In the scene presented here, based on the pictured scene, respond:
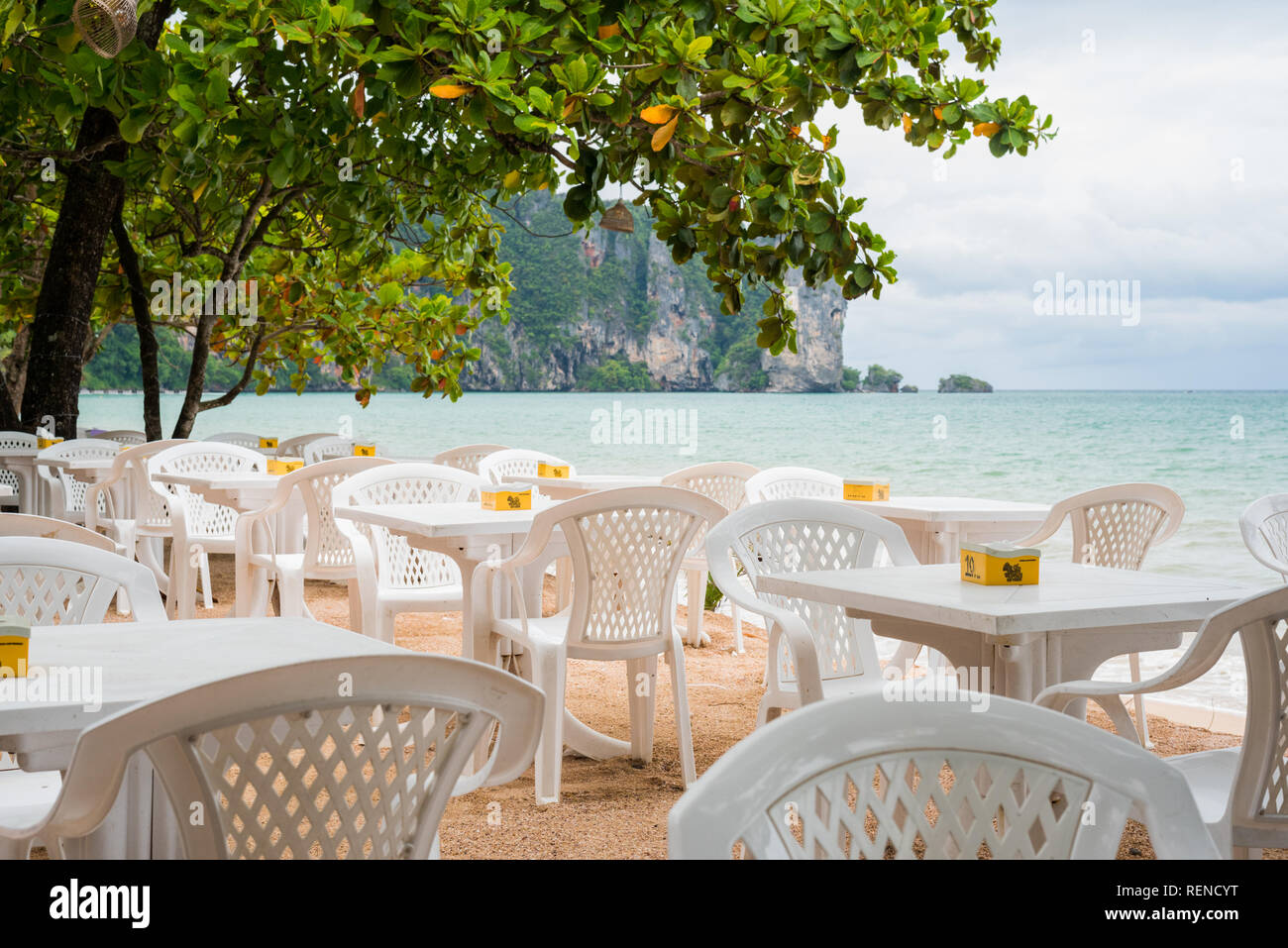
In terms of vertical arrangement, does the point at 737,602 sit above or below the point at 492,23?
below

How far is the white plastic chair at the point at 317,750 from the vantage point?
1.14m

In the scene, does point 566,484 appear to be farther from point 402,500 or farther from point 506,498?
point 506,498

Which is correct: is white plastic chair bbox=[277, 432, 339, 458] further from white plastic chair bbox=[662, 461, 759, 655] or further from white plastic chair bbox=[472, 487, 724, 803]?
white plastic chair bbox=[472, 487, 724, 803]

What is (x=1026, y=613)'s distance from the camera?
220 cm

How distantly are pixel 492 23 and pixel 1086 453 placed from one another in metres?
32.6

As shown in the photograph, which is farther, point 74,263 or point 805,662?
point 74,263

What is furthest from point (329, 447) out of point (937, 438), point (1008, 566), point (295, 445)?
point (937, 438)

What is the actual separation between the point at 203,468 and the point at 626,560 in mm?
4008

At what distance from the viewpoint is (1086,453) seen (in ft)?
110

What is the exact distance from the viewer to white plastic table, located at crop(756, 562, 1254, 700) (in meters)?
2.26

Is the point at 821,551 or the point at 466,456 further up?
the point at 466,456
